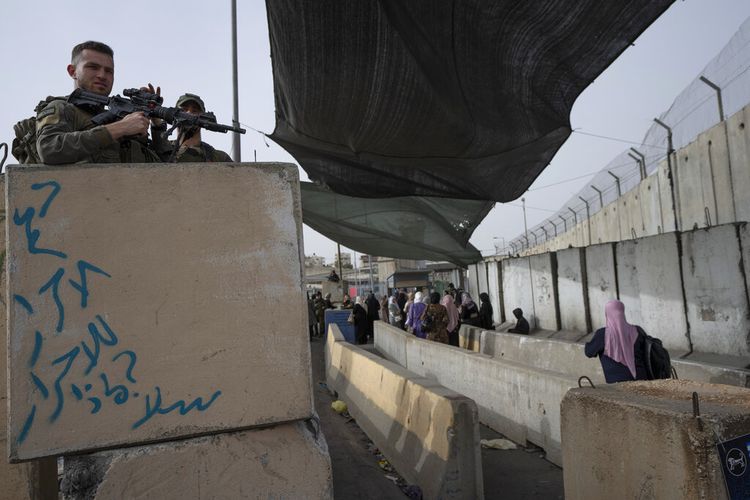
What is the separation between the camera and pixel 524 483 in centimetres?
495

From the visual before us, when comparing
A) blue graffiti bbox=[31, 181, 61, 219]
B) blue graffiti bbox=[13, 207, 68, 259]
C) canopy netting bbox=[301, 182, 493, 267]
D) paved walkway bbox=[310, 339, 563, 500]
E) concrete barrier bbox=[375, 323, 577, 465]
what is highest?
canopy netting bbox=[301, 182, 493, 267]

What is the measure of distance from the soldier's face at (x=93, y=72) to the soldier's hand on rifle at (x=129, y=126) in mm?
497

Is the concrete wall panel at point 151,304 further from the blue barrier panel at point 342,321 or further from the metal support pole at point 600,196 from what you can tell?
the metal support pole at point 600,196

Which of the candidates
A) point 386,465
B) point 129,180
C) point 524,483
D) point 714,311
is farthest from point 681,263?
point 129,180

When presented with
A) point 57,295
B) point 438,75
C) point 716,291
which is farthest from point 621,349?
point 716,291

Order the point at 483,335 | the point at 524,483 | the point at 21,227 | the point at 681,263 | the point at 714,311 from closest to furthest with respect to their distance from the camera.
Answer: the point at 21,227, the point at 524,483, the point at 714,311, the point at 681,263, the point at 483,335

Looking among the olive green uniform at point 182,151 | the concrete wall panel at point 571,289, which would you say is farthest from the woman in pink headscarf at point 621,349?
the concrete wall panel at point 571,289

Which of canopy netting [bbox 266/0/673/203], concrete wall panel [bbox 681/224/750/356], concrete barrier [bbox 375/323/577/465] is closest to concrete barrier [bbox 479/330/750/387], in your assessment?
concrete barrier [bbox 375/323/577/465]

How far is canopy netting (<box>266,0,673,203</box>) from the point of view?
14.2ft

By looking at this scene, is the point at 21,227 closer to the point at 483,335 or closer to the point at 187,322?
the point at 187,322

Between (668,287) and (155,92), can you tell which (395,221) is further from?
(155,92)

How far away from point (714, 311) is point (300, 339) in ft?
24.2

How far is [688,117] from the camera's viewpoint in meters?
11.6

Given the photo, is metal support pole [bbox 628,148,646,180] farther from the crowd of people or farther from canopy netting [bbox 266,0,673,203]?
canopy netting [bbox 266,0,673,203]
